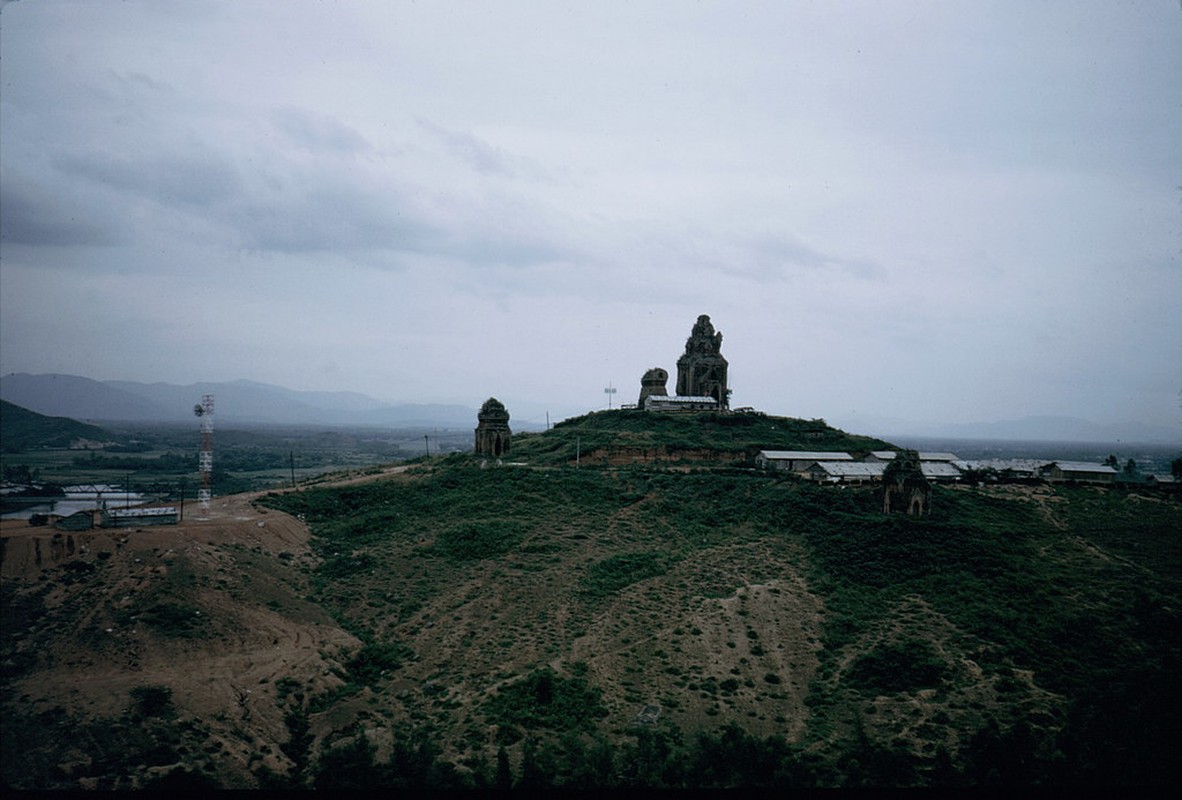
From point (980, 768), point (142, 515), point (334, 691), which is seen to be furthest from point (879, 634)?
point (142, 515)

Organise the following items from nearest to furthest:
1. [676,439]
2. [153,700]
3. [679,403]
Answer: [153,700], [676,439], [679,403]

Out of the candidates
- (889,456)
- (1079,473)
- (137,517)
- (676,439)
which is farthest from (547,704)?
(1079,473)

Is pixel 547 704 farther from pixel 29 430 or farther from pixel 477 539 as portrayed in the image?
pixel 29 430

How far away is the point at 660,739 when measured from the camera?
22.3 metres

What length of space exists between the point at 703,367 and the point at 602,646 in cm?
4684

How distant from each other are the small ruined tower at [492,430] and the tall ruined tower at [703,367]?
24101 millimetres

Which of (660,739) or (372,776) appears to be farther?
(660,739)

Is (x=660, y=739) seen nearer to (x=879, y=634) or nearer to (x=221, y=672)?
(x=879, y=634)

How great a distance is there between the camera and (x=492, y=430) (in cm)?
5494

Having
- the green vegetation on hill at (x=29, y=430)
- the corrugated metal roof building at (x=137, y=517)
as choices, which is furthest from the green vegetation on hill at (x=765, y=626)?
the green vegetation on hill at (x=29, y=430)

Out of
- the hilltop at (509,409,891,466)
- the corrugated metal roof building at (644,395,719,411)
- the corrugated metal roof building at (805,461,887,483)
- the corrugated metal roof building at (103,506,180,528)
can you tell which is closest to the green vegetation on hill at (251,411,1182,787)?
the corrugated metal roof building at (805,461,887,483)

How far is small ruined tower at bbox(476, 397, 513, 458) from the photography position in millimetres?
54844

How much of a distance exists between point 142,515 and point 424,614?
14735 millimetres

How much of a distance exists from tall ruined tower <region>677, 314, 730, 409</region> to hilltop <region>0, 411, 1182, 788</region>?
27582mm
